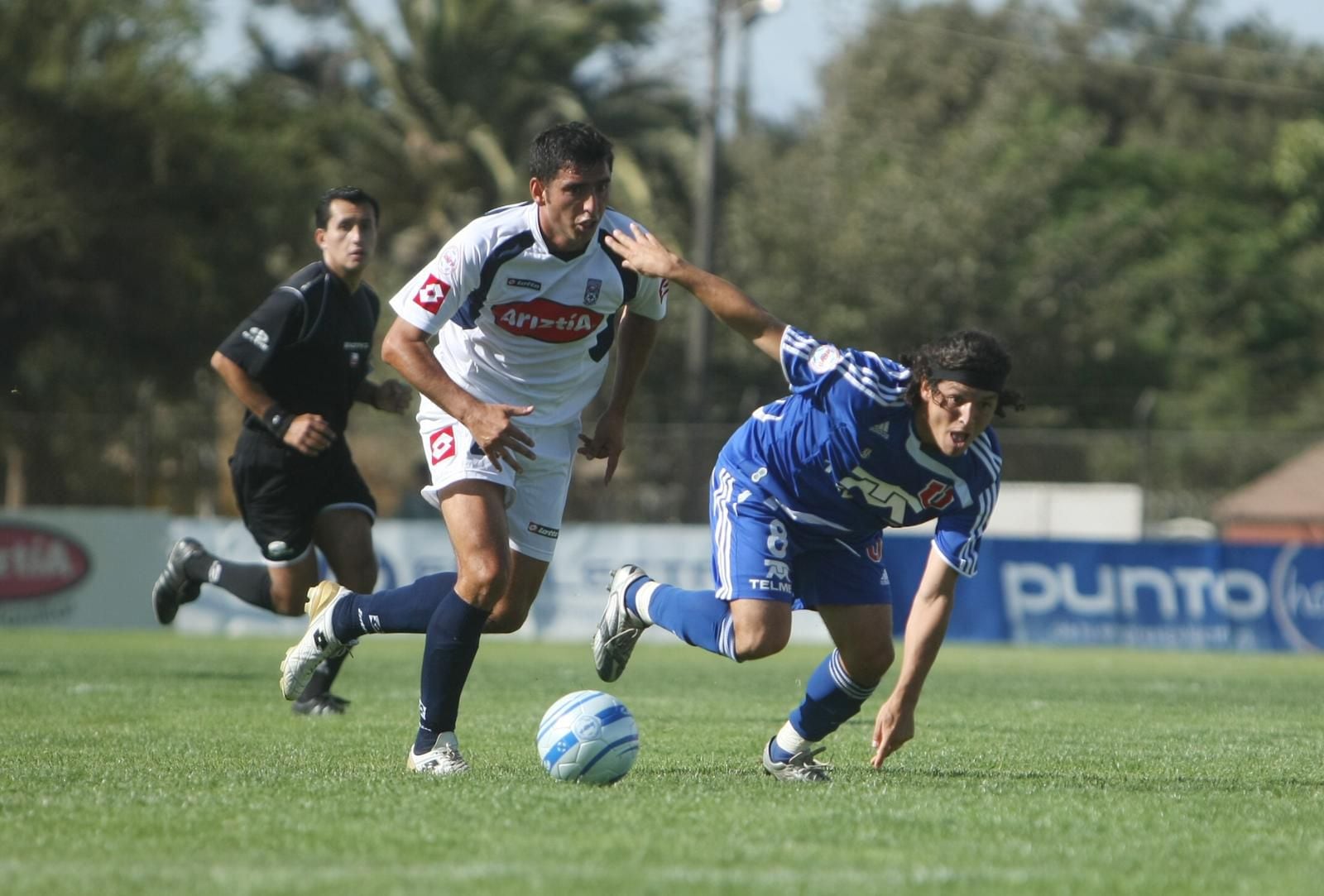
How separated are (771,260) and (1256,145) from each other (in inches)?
738

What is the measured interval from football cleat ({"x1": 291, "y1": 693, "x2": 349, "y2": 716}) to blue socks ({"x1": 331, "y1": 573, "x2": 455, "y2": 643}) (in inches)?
81.7

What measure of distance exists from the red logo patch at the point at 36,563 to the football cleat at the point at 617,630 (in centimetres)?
1419

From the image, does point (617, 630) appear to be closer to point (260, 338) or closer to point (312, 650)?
point (312, 650)

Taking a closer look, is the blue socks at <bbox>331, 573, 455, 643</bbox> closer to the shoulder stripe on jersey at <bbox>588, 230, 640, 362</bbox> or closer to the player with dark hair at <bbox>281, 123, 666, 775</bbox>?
the player with dark hair at <bbox>281, 123, 666, 775</bbox>

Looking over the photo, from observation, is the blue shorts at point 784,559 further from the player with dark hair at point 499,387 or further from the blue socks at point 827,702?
the player with dark hair at point 499,387

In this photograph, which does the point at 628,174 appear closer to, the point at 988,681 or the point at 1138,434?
the point at 1138,434

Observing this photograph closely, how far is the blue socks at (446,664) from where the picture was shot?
20.5ft

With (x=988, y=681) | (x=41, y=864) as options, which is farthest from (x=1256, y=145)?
(x=41, y=864)

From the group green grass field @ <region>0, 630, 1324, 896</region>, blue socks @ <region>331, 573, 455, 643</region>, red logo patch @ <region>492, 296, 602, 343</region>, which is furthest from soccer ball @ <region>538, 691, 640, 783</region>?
red logo patch @ <region>492, 296, 602, 343</region>

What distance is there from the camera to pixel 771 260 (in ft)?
126

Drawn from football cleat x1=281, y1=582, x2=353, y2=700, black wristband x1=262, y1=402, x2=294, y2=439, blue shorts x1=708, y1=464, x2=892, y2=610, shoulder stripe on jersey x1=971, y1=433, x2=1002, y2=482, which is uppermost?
black wristband x1=262, y1=402, x2=294, y2=439

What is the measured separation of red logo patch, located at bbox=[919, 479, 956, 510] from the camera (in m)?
5.97

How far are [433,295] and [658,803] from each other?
6.32ft

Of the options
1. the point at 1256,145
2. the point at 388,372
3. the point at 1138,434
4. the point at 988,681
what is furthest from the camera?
the point at 1256,145
